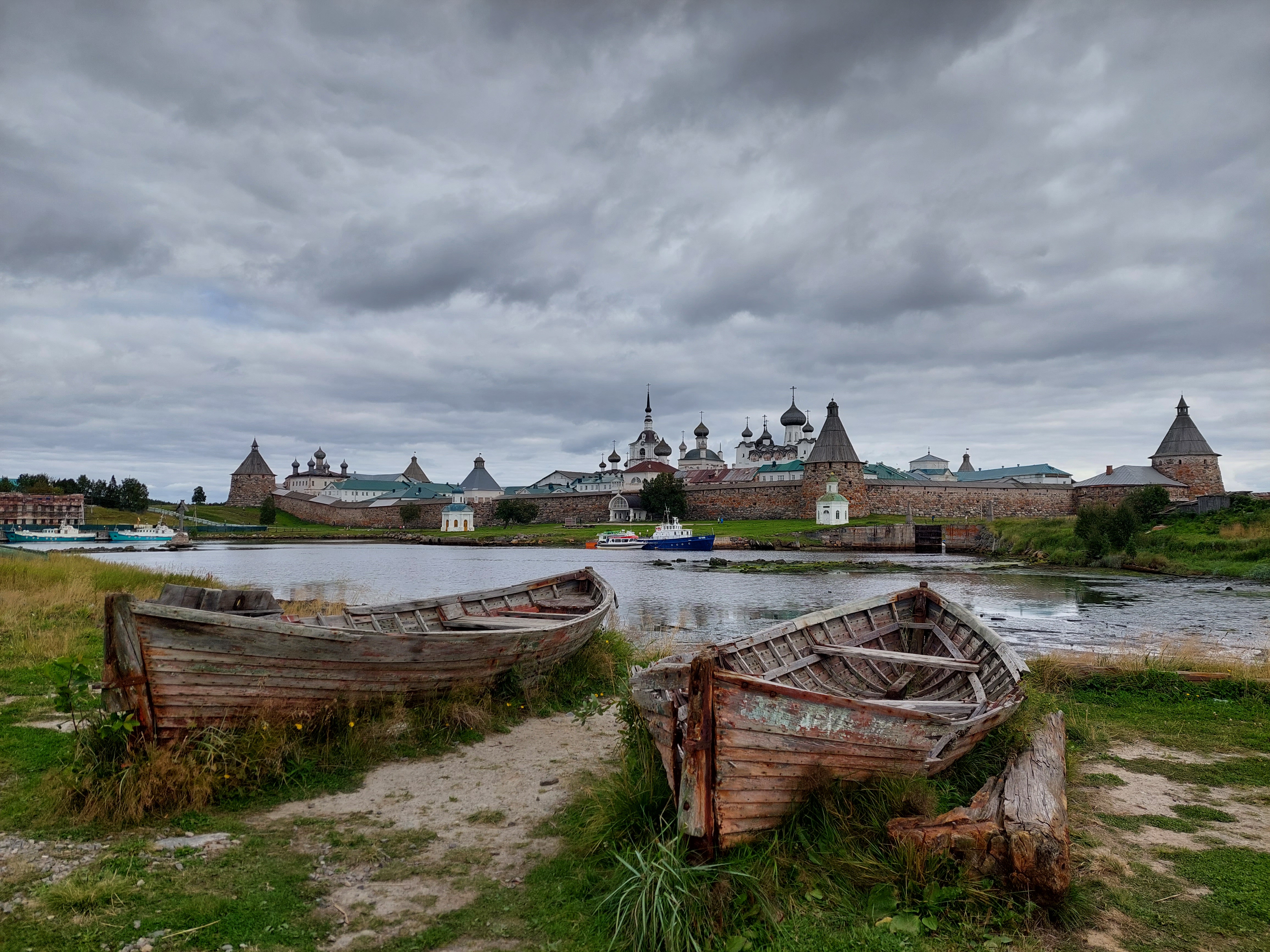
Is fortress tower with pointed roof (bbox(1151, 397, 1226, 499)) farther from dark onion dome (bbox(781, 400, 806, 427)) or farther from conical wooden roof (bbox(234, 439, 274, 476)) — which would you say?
conical wooden roof (bbox(234, 439, 274, 476))

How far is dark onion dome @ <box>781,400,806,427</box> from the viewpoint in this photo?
372 feet

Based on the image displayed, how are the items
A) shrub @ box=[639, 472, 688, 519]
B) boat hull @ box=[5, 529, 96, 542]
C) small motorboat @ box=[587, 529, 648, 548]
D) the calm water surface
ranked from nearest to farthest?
the calm water surface → small motorboat @ box=[587, 529, 648, 548] → boat hull @ box=[5, 529, 96, 542] → shrub @ box=[639, 472, 688, 519]

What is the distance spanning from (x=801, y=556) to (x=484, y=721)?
44140 mm

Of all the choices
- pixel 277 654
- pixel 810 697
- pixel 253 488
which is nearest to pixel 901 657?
pixel 810 697

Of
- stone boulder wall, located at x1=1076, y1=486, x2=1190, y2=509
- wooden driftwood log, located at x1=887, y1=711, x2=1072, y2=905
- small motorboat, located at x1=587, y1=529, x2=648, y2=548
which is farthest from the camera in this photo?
stone boulder wall, located at x1=1076, y1=486, x2=1190, y2=509

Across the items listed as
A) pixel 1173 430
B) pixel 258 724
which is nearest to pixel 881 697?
pixel 258 724

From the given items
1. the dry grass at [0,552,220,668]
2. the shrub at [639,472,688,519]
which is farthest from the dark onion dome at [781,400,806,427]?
the dry grass at [0,552,220,668]

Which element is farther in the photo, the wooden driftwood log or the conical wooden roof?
the conical wooden roof

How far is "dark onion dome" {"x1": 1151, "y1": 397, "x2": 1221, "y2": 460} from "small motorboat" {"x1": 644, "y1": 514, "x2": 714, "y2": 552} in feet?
146

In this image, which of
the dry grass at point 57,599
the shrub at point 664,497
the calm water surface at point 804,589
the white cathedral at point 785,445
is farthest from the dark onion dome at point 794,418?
the dry grass at point 57,599

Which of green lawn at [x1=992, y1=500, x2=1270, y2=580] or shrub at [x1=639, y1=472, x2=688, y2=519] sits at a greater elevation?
shrub at [x1=639, y1=472, x2=688, y2=519]

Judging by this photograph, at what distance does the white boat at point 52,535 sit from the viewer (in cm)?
6612

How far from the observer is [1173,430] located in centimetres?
7138

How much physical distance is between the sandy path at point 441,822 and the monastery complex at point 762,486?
4893 cm
